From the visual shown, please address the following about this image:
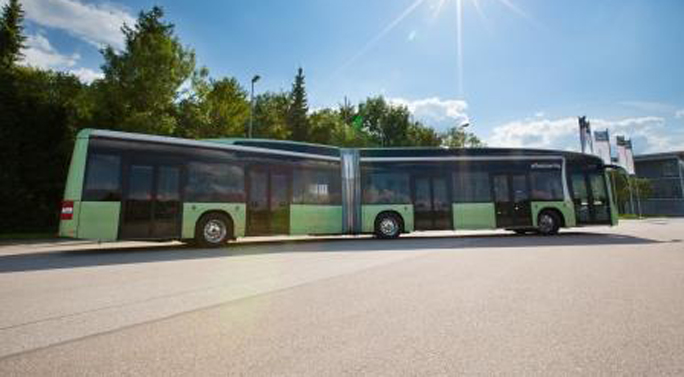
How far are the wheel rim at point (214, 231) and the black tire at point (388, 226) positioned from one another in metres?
5.51

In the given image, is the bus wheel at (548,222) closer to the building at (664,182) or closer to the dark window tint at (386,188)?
the dark window tint at (386,188)

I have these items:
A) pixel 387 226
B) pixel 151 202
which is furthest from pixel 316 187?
pixel 151 202

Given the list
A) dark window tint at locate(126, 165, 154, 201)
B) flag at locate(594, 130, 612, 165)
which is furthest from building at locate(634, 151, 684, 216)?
dark window tint at locate(126, 165, 154, 201)

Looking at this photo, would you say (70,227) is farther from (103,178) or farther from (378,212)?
(378,212)

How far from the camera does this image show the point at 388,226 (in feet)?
45.0

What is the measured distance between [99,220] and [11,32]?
87.6 feet

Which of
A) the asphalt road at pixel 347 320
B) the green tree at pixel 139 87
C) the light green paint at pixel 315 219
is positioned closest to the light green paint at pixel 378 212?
the light green paint at pixel 315 219

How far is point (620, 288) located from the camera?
190 inches

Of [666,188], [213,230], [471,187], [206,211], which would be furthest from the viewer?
[666,188]

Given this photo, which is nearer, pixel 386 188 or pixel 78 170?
pixel 78 170

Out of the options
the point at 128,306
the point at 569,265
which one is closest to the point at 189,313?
the point at 128,306

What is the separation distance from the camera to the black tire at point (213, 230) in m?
10.8

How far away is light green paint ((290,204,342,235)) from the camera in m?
12.3

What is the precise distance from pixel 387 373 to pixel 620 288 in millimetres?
4190
